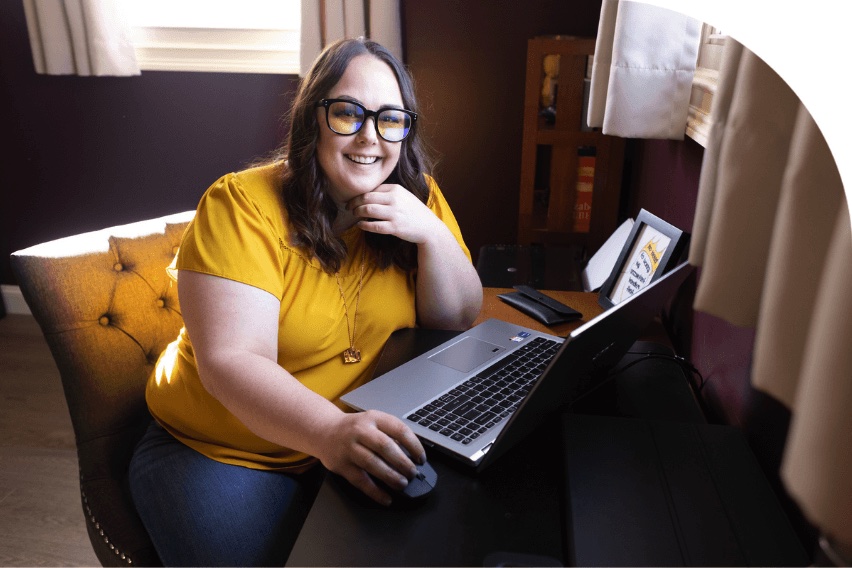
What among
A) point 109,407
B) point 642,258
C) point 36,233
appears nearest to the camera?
point 109,407

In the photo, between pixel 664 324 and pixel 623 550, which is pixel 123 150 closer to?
pixel 664 324

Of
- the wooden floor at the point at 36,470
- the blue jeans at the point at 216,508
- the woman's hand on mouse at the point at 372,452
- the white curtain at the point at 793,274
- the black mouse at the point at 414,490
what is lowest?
the wooden floor at the point at 36,470

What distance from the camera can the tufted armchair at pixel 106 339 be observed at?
1117 mm

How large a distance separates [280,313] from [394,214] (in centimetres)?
27

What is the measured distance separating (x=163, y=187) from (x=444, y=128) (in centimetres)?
127

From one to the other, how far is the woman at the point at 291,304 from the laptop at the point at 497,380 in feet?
0.38

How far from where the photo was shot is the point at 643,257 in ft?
4.50

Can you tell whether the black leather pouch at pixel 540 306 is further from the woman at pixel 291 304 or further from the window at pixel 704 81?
the window at pixel 704 81

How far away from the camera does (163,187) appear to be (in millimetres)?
2809

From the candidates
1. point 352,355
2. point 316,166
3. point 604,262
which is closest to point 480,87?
point 604,262

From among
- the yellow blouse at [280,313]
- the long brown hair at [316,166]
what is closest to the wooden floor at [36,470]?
the yellow blouse at [280,313]

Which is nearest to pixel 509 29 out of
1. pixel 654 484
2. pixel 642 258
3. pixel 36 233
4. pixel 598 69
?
pixel 598 69

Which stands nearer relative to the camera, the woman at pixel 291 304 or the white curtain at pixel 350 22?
the woman at pixel 291 304

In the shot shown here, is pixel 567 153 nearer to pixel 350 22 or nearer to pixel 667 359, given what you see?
pixel 350 22
